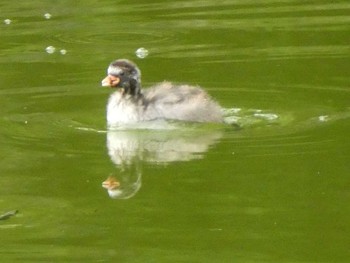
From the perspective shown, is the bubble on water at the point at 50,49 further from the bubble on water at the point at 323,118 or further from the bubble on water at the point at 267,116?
the bubble on water at the point at 323,118

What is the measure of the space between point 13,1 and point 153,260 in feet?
25.2

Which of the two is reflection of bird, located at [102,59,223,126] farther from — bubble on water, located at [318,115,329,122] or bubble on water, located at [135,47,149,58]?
bubble on water, located at [135,47,149,58]

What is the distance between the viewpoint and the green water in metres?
6.25

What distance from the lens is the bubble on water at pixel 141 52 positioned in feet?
35.0

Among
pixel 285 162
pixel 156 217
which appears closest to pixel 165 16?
pixel 285 162

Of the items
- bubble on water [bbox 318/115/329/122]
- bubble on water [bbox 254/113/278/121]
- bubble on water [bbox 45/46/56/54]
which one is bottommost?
bubble on water [bbox 45/46/56/54]

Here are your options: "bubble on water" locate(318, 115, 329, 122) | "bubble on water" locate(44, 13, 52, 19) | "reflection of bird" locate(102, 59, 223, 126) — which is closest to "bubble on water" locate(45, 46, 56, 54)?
"bubble on water" locate(44, 13, 52, 19)

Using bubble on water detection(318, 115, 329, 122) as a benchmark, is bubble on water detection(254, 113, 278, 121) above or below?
below

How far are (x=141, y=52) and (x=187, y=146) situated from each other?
3.04 metres

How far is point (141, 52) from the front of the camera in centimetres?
1076

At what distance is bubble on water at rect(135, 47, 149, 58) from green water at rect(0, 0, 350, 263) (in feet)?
0.23

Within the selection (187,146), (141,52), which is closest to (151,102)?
(187,146)

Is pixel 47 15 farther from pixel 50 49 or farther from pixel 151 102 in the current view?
pixel 151 102

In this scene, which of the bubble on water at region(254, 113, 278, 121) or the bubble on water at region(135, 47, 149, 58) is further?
the bubble on water at region(135, 47, 149, 58)
